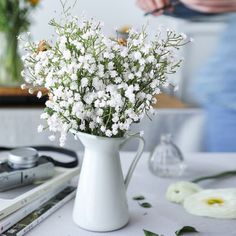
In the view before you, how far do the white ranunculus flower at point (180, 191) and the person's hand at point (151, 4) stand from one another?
120 centimetres

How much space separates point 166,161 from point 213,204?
23 cm

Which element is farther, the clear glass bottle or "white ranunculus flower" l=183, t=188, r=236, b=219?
the clear glass bottle

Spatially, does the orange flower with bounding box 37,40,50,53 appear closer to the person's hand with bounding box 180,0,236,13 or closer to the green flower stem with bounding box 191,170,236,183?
the green flower stem with bounding box 191,170,236,183

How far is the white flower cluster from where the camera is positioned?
2.00ft

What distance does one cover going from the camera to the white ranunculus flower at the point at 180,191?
0.83 m

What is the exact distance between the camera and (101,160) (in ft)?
2.24

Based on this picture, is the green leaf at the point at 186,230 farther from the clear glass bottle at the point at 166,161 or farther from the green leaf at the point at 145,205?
the clear glass bottle at the point at 166,161

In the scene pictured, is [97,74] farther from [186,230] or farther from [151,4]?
[151,4]

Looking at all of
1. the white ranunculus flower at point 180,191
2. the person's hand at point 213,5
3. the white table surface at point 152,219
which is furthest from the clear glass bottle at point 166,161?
the person's hand at point 213,5

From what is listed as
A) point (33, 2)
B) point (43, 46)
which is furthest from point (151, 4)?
point (43, 46)

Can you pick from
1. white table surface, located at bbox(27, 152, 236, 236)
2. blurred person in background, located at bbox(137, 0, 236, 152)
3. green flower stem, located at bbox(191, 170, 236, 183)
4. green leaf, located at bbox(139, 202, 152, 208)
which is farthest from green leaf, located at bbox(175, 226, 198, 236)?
blurred person in background, located at bbox(137, 0, 236, 152)

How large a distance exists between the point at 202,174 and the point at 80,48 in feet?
1.71

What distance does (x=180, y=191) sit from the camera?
33.1 inches

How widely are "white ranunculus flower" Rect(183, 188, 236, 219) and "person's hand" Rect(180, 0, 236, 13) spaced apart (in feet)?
3.83
